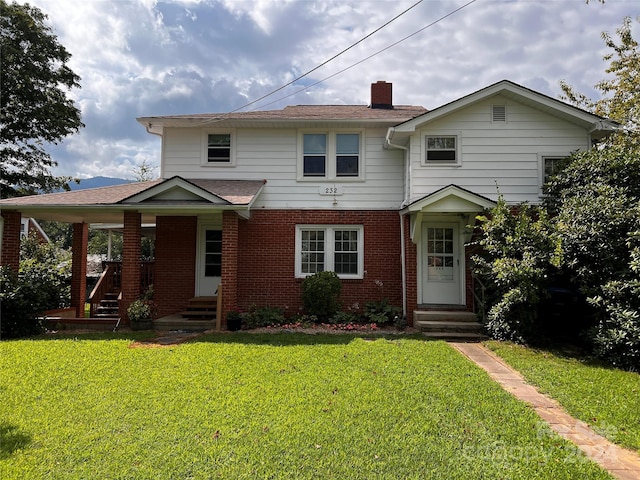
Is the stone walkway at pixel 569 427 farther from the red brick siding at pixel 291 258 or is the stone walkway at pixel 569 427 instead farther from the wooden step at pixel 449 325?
the red brick siding at pixel 291 258

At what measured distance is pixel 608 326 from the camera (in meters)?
6.53

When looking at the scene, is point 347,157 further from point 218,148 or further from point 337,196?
point 218,148

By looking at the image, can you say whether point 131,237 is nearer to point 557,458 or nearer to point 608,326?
point 557,458

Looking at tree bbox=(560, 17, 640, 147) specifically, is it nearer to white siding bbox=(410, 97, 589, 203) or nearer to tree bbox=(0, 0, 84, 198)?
white siding bbox=(410, 97, 589, 203)

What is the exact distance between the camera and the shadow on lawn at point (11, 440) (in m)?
3.27

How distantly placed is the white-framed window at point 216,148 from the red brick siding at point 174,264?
6.35 feet

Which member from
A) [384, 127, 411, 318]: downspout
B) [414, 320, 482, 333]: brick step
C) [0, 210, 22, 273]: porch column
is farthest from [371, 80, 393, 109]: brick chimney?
[0, 210, 22, 273]: porch column

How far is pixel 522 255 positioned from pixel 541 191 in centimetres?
317

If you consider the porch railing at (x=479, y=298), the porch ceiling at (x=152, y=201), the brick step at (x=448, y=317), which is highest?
the porch ceiling at (x=152, y=201)

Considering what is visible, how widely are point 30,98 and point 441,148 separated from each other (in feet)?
78.5

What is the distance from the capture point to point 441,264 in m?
10.2

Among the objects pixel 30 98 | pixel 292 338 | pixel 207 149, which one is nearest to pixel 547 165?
pixel 292 338

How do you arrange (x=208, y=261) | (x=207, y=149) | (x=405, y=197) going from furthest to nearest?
1. (x=207, y=149)
2. (x=208, y=261)
3. (x=405, y=197)

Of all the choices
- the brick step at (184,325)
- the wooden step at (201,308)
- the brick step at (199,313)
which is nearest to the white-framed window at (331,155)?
the wooden step at (201,308)
